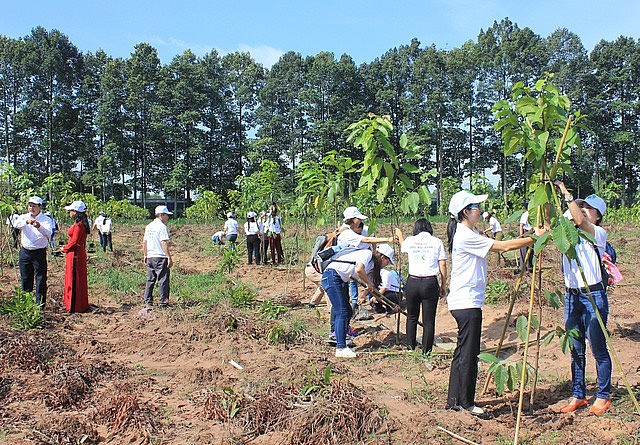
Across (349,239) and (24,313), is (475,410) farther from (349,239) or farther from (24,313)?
(24,313)

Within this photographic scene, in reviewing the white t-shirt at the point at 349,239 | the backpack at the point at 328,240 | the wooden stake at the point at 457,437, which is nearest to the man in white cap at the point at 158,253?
the backpack at the point at 328,240

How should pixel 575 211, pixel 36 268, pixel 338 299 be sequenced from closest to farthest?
pixel 575 211, pixel 338 299, pixel 36 268

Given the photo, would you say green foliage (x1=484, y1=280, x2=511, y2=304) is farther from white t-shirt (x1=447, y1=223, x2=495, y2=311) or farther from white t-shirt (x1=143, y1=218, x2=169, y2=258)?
white t-shirt (x1=143, y1=218, x2=169, y2=258)

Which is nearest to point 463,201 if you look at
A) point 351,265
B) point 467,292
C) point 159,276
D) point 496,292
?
point 467,292

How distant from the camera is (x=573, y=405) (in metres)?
4.35

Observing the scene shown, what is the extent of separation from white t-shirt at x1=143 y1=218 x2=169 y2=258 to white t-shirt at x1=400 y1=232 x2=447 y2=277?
4.03 m

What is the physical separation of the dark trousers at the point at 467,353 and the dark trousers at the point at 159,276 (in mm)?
5408

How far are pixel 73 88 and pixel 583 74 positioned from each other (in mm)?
39665

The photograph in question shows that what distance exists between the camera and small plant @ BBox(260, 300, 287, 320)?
26.7ft

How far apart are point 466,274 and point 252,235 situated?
10.3 meters

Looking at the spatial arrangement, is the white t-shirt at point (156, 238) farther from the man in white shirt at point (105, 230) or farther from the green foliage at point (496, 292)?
the man in white shirt at point (105, 230)

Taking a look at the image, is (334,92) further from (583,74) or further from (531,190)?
(531,190)

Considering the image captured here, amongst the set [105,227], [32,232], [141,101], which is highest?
[141,101]

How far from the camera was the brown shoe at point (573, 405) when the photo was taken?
4.34 metres
